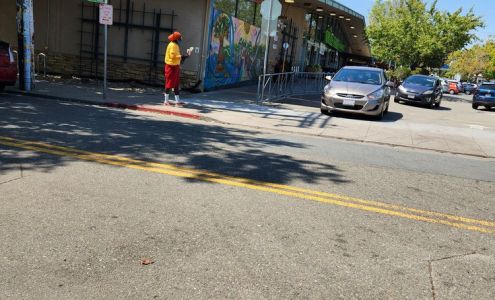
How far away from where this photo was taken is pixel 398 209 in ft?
17.3

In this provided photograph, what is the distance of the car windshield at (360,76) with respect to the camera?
1458 cm

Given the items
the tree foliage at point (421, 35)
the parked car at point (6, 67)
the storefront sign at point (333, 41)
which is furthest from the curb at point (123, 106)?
the storefront sign at point (333, 41)

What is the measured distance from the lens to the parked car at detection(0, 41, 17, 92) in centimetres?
1280

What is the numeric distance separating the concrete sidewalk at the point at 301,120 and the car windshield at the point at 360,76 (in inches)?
47.7

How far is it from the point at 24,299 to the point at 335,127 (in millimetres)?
9797

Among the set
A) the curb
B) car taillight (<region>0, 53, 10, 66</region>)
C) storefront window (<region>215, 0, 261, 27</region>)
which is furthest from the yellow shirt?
storefront window (<region>215, 0, 261, 27</region>)

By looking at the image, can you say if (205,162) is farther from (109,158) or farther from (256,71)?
(256,71)

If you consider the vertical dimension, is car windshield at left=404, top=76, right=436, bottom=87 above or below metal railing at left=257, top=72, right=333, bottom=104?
above

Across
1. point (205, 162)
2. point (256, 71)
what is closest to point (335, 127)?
point (205, 162)

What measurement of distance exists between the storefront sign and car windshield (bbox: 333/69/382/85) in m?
24.4

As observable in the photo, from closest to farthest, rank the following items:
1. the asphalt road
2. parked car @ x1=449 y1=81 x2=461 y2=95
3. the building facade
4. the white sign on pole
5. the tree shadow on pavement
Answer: the asphalt road < the tree shadow on pavement < the white sign on pole < the building facade < parked car @ x1=449 y1=81 x2=461 y2=95

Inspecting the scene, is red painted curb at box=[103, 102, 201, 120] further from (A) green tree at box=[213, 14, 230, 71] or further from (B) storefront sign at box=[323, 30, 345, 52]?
(B) storefront sign at box=[323, 30, 345, 52]

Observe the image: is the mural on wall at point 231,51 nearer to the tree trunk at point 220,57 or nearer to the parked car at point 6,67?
the tree trunk at point 220,57

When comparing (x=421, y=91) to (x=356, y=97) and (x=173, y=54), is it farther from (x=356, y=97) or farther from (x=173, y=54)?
(x=173, y=54)
